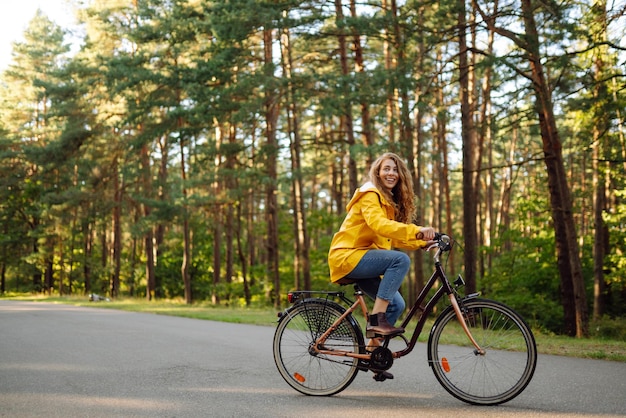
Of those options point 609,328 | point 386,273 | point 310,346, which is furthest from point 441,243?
point 609,328

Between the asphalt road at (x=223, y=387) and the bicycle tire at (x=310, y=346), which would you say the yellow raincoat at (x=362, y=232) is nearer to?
the bicycle tire at (x=310, y=346)

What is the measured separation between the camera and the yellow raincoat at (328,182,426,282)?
15.4 feet

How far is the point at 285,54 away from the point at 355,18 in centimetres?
672

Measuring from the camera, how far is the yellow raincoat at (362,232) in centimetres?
470

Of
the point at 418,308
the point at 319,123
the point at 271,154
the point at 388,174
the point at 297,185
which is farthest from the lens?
the point at 319,123

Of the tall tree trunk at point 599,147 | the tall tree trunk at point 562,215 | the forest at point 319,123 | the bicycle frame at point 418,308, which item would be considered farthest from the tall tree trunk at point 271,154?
the bicycle frame at point 418,308

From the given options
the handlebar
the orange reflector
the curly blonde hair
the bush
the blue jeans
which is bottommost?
the bush

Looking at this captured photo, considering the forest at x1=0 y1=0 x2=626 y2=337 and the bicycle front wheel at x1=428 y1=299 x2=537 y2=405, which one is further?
the forest at x1=0 y1=0 x2=626 y2=337

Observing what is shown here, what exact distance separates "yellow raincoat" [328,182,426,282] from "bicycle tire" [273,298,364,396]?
0.39 m

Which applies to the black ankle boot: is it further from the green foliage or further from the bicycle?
the green foliage

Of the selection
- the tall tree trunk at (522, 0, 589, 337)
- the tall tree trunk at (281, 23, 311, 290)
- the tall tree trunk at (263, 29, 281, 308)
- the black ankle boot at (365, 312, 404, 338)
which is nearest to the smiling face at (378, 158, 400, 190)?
the black ankle boot at (365, 312, 404, 338)

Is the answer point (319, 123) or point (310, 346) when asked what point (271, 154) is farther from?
point (310, 346)

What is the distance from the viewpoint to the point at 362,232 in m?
4.89

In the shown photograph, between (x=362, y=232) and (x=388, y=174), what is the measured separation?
1.71 feet
